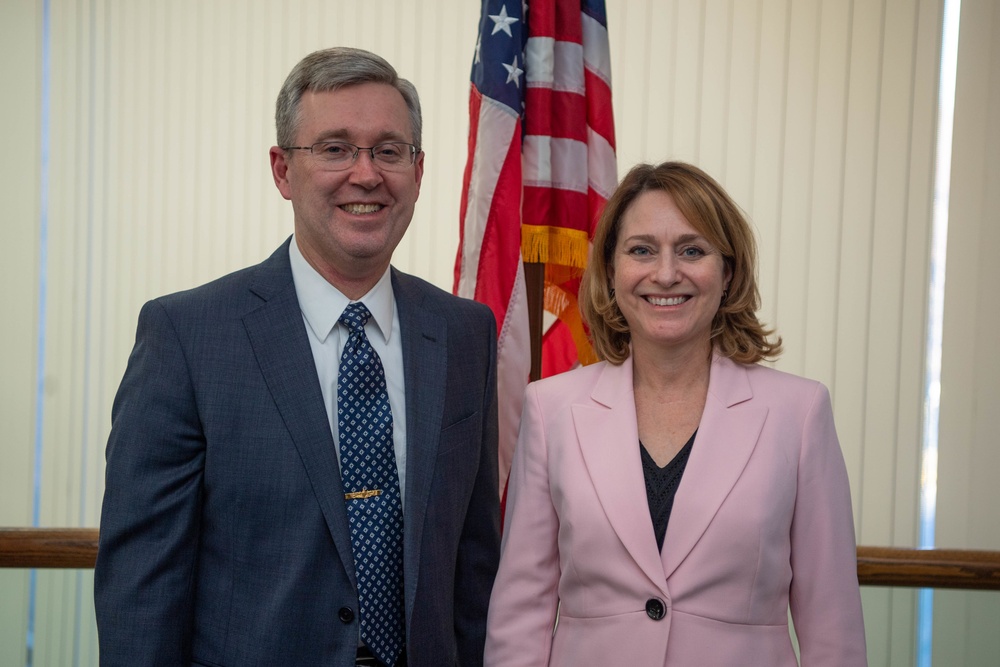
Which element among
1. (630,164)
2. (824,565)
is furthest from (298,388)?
(630,164)

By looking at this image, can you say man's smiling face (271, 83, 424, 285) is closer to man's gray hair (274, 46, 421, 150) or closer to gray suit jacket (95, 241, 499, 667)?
man's gray hair (274, 46, 421, 150)

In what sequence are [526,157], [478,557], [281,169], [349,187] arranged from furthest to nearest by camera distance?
[526,157], [478,557], [281,169], [349,187]

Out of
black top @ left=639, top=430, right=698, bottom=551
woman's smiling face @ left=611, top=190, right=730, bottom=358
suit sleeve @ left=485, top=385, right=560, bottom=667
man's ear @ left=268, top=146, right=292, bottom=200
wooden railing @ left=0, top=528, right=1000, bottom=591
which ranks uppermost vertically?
man's ear @ left=268, top=146, right=292, bottom=200

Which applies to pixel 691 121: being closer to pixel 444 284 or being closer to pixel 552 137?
pixel 444 284

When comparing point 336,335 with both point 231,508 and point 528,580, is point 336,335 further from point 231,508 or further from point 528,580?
point 528,580

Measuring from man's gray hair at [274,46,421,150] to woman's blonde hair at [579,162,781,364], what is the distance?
1.72ft

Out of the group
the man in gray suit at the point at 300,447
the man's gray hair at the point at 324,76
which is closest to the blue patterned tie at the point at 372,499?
the man in gray suit at the point at 300,447

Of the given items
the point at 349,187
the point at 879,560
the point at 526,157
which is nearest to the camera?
the point at 349,187

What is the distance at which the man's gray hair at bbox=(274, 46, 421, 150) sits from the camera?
1.81 m

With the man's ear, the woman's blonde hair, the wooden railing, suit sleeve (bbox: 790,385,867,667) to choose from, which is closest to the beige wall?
the wooden railing

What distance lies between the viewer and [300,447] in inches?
67.5

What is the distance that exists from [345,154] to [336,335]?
345 mm

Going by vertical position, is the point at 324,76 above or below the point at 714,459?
above

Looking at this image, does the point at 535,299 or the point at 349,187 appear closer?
the point at 349,187
